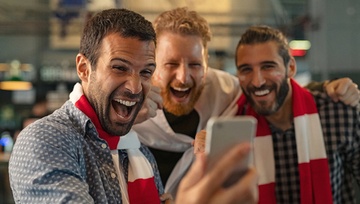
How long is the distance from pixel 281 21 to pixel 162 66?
9.15 metres

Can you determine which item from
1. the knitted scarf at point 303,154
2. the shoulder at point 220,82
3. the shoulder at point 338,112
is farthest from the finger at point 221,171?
the shoulder at point 220,82

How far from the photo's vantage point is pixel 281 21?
11273 millimetres

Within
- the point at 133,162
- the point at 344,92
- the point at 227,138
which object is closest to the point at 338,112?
the point at 344,92

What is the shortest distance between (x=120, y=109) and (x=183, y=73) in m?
0.80

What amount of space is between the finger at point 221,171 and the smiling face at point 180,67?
4.92 feet

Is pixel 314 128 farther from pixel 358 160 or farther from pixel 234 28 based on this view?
pixel 234 28

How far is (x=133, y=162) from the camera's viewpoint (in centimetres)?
178

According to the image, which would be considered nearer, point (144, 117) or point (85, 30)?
point (85, 30)

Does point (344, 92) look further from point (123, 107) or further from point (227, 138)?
point (227, 138)

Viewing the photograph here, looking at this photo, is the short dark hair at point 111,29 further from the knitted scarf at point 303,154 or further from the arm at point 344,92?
the arm at point 344,92

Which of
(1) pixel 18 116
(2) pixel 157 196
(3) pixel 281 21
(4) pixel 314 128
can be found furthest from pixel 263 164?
(1) pixel 18 116

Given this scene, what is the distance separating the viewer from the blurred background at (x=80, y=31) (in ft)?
29.2

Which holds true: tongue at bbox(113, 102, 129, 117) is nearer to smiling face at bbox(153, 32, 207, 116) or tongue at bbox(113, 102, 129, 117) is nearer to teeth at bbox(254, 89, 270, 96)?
smiling face at bbox(153, 32, 207, 116)

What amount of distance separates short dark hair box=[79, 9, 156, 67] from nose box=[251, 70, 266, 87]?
0.90 meters
